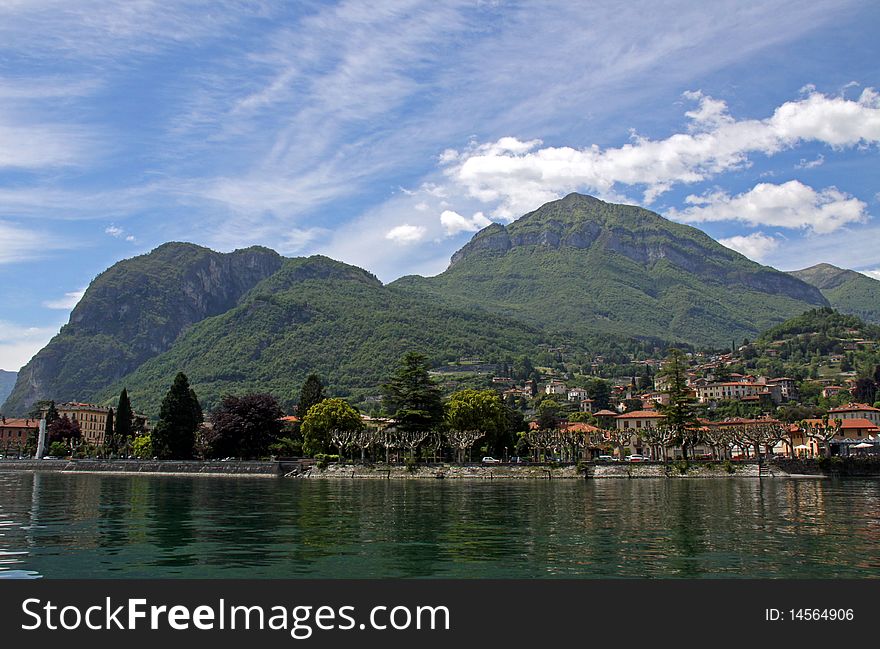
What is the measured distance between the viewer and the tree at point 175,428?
107 m

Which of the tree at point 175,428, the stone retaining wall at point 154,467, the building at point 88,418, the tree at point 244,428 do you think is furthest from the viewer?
the building at point 88,418

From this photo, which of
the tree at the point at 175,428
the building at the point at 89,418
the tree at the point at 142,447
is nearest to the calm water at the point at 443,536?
the tree at the point at 175,428

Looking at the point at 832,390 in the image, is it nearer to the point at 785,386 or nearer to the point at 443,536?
the point at 785,386

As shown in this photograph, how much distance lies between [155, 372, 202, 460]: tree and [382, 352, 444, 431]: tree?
3059 centimetres

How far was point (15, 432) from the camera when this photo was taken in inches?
6432

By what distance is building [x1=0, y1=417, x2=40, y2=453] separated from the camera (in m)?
159

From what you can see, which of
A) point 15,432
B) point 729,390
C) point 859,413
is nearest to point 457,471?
point 859,413

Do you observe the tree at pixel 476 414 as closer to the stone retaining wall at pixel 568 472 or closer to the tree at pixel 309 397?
the stone retaining wall at pixel 568 472

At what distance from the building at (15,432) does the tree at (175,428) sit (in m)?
66.4

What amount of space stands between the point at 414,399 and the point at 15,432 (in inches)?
4351

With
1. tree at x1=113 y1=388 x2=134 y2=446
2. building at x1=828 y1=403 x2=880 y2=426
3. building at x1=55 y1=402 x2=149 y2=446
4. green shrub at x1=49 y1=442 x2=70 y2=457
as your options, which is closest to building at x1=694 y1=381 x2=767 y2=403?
building at x1=828 y1=403 x2=880 y2=426
